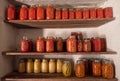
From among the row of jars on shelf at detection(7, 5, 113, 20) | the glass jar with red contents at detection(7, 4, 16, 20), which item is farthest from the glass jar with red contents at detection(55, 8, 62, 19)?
the glass jar with red contents at detection(7, 4, 16, 20)

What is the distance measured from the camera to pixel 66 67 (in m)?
1.24

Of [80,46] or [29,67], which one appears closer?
[80,46]

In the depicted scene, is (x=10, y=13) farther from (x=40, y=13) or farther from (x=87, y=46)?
(x=87, y=46)

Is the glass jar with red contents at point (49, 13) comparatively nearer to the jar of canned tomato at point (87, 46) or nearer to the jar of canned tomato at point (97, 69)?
the jar of canned tomato at point (87, 46)

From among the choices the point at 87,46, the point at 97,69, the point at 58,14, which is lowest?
the point at 97,69

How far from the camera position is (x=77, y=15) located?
1234 mm

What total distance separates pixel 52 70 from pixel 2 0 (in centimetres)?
77

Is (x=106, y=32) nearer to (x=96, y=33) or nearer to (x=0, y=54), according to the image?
(x=96, y=33)

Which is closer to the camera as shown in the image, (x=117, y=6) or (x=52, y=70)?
(x=117, y=6)

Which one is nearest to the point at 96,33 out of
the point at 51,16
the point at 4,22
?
the point at 51,16

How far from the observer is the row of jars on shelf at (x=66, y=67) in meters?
1.23

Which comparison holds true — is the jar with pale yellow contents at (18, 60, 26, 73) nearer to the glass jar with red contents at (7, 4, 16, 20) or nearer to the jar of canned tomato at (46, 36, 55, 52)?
the jar of canned tomato at (46, 36, 55, 52)

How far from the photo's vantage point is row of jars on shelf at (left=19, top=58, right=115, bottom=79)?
123 centimetres

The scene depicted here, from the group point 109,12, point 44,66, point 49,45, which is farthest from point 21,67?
point 109,12
